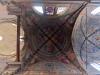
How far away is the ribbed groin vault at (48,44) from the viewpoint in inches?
300

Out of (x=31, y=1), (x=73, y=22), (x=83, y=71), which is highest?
(x=31, y=1)

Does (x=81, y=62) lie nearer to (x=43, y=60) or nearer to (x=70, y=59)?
(x=70, y=59)

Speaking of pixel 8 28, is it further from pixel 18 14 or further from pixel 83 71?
pixel 83 71

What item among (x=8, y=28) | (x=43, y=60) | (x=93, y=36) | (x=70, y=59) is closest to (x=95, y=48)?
(x=93, y=36)

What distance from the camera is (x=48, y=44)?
837cm

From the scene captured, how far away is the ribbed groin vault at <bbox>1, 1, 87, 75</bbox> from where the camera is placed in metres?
7.62

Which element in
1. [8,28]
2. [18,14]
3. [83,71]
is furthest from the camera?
[8,28]

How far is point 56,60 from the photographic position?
821 centimetres

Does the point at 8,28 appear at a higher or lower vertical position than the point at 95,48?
higher

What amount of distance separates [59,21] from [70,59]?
1054mm

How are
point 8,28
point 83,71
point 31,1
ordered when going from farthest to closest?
1. point 8,28
2. point 83,71
3. point 31,1

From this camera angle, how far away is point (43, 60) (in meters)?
8.24

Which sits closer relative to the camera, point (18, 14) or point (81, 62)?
point (18, 14)

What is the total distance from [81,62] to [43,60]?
104cm
